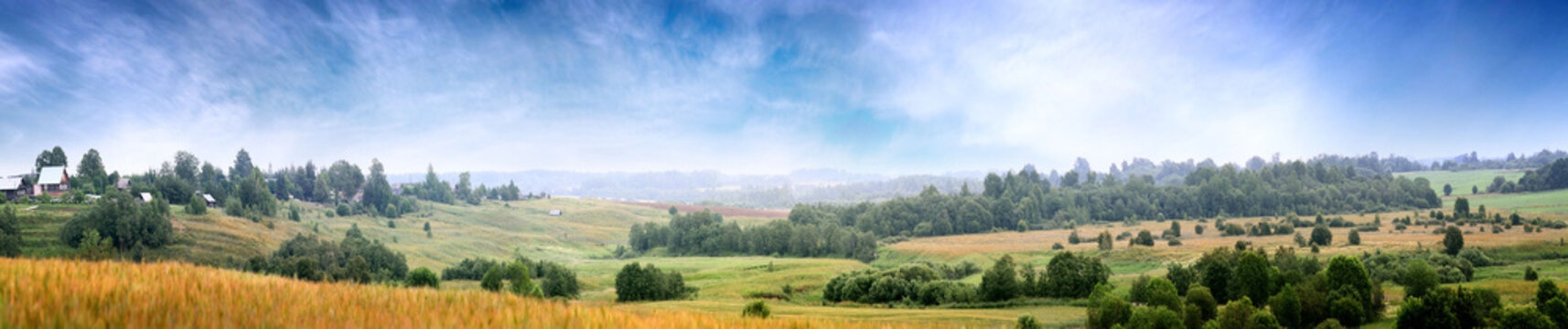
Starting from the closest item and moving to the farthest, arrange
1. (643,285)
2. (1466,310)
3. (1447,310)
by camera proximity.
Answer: (1447,310)
(1466,310)
(643,285)

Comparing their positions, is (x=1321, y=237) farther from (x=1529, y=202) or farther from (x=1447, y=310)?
(x=1447, y=310)

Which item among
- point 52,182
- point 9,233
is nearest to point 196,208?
point 52,182

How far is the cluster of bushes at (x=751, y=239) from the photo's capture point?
15712 cm

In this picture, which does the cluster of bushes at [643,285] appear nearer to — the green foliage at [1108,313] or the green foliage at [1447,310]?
the green foliage at [1108,313]

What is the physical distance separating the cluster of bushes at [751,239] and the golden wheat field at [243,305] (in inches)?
5758

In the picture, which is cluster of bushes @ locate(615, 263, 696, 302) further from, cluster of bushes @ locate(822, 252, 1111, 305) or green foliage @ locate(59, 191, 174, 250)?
green foliage @ locate(59, 191, 174, 250)

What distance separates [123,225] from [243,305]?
14475 centimetres

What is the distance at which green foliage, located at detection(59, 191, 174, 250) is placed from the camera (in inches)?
4269

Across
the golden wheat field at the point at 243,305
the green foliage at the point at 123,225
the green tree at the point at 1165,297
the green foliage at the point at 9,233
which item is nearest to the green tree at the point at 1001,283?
the green tree at the point at 1165,297

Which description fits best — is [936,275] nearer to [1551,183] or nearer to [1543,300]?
[1543,300]

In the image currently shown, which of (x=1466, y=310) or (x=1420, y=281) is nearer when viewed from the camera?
(x=1466, y=310)

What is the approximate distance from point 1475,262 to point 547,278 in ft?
348

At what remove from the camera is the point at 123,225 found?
4385 inches

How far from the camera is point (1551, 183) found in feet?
561
